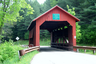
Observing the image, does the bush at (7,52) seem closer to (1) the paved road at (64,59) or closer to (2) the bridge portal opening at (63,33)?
(1) the paved road at (64,59)

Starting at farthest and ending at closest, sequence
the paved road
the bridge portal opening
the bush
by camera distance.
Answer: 1. the bridge portal opening
2. the bush
3. the paved road

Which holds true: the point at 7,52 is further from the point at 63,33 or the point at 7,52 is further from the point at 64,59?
the point at 63,33

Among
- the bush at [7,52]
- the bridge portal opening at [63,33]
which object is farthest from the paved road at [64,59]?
the bridge portal opening at [63,33]

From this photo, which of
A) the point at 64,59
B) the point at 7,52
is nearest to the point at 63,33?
the point at 7,52

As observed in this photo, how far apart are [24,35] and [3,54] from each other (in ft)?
134

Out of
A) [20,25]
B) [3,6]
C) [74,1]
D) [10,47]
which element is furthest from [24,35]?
[10,47]

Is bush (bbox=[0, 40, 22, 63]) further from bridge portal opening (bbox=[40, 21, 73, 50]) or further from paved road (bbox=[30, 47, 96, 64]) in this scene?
bridge portal opening (bbox=[40, 21, 73, 50])

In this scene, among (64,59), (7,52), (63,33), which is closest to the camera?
(64,59)

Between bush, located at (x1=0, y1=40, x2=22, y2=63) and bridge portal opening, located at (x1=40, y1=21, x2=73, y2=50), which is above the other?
bridge portal opening, located at (x1=40, y1=21, x2=73, y2=50)

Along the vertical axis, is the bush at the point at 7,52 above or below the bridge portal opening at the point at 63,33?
below

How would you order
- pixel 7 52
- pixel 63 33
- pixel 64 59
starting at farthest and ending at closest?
pixel 63 33 < pixel 7 52 < pixel 64 59

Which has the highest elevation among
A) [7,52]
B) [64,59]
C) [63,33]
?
[63,33]

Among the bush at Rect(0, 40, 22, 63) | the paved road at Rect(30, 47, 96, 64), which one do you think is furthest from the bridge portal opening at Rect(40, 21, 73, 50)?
the bush at Rect(0, 40, 22, 63)

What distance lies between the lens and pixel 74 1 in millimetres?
33094
